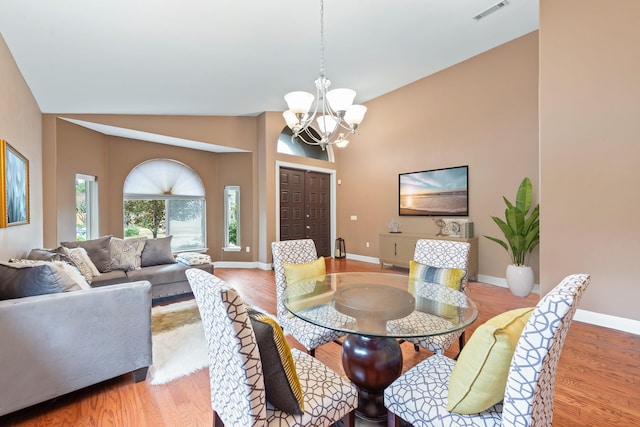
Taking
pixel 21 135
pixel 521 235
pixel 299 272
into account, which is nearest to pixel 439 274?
pixel 299 272

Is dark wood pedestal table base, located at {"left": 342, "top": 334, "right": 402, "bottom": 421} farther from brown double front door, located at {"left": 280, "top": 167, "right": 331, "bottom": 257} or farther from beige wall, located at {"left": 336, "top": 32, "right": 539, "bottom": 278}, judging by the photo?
brown double front door, located at {"left": 280, "top": 167, "right": 331, "bottom": 257}

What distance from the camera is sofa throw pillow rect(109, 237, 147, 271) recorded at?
11.8 ft

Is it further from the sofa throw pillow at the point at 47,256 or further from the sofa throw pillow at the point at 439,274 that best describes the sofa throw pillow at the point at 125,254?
the sofa throw pillow at the point at 439,274

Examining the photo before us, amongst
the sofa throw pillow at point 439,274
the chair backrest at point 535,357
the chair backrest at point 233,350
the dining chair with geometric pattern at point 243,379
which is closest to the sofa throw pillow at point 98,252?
the dining chair with geometric pattern at point 243,379

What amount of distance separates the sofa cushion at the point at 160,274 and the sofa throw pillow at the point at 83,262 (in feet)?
1.17

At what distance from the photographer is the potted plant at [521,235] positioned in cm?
376

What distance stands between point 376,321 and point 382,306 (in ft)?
0.75

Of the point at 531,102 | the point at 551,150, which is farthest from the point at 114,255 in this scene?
the point at 531,102

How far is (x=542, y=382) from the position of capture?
0.92 meters

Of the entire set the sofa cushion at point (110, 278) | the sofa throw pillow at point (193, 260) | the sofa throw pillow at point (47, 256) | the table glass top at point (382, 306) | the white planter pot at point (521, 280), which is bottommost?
the white planter pot at point (521, 280)

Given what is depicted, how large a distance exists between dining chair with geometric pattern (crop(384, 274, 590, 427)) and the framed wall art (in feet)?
10.6

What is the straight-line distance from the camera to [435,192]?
17.1ft

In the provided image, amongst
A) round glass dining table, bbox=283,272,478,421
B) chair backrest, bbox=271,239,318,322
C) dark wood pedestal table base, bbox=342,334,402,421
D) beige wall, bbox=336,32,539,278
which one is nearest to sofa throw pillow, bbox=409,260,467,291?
round glass dining table, bbox=283,272,478,421

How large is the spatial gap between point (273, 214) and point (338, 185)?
2077mm
